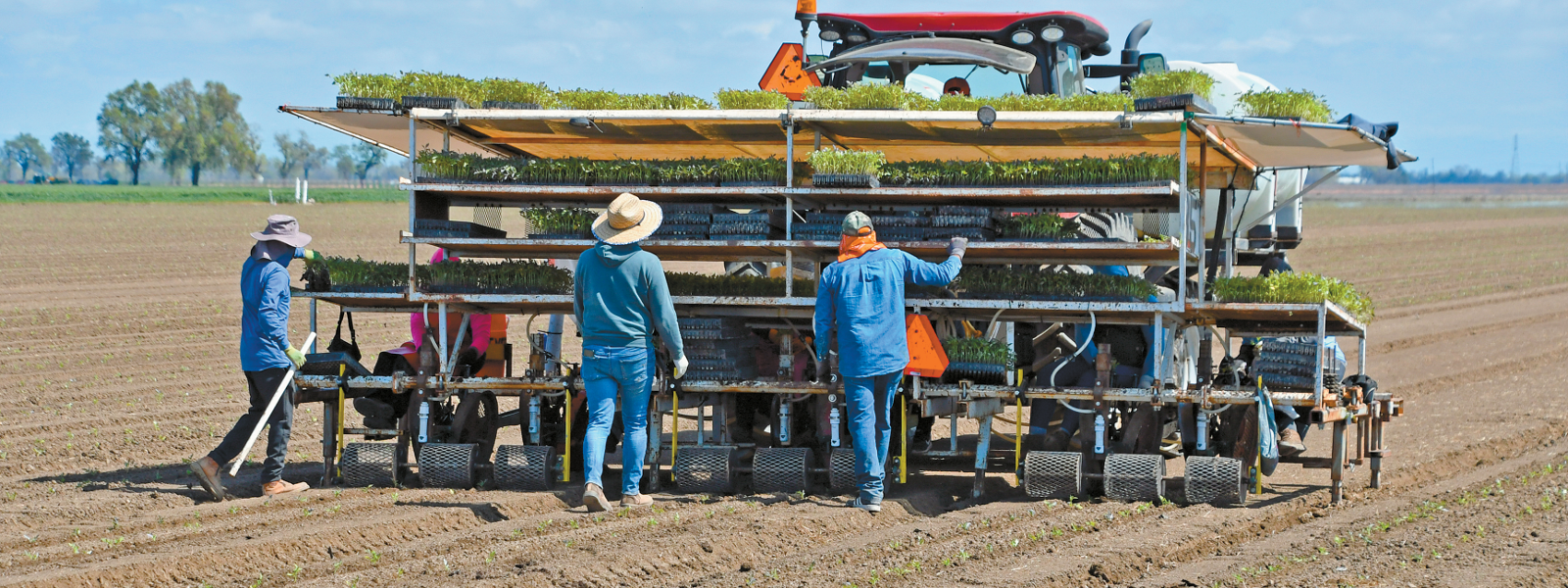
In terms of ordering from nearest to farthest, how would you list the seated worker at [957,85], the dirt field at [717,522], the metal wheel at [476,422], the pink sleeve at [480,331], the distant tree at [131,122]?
the dirt field at [717,522], the metal wheel at [476,422], the pink sleeve at [480,331], the seated worker at [957,85], the distant tree at [131,122]

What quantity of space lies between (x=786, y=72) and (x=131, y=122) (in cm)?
11142

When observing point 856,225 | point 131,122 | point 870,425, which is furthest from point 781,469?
point 131,122

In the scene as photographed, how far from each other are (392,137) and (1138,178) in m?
5.38

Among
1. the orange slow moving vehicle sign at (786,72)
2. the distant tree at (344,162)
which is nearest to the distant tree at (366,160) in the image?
the distant tree at (344,162)

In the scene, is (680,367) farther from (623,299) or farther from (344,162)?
(344,162)

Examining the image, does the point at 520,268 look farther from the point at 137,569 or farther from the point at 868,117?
the point at 137,569

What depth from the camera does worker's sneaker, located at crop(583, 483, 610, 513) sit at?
8.10 m

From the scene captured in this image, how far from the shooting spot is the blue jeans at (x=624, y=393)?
8.36 m

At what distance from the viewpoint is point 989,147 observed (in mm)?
10250

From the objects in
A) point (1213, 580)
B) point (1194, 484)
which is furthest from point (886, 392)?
point (1213, 580)

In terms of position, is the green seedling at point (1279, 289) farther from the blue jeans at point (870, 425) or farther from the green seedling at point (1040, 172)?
the blue jeans at point (870, 425)

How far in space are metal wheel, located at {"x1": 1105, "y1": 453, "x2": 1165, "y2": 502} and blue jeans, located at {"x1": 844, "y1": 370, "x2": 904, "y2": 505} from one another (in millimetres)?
1363

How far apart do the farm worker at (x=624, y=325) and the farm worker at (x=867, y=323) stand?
937mm

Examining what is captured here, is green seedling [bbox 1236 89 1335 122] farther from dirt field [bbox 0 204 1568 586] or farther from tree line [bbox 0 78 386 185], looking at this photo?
tree line [bbox 0 78 386 185]
